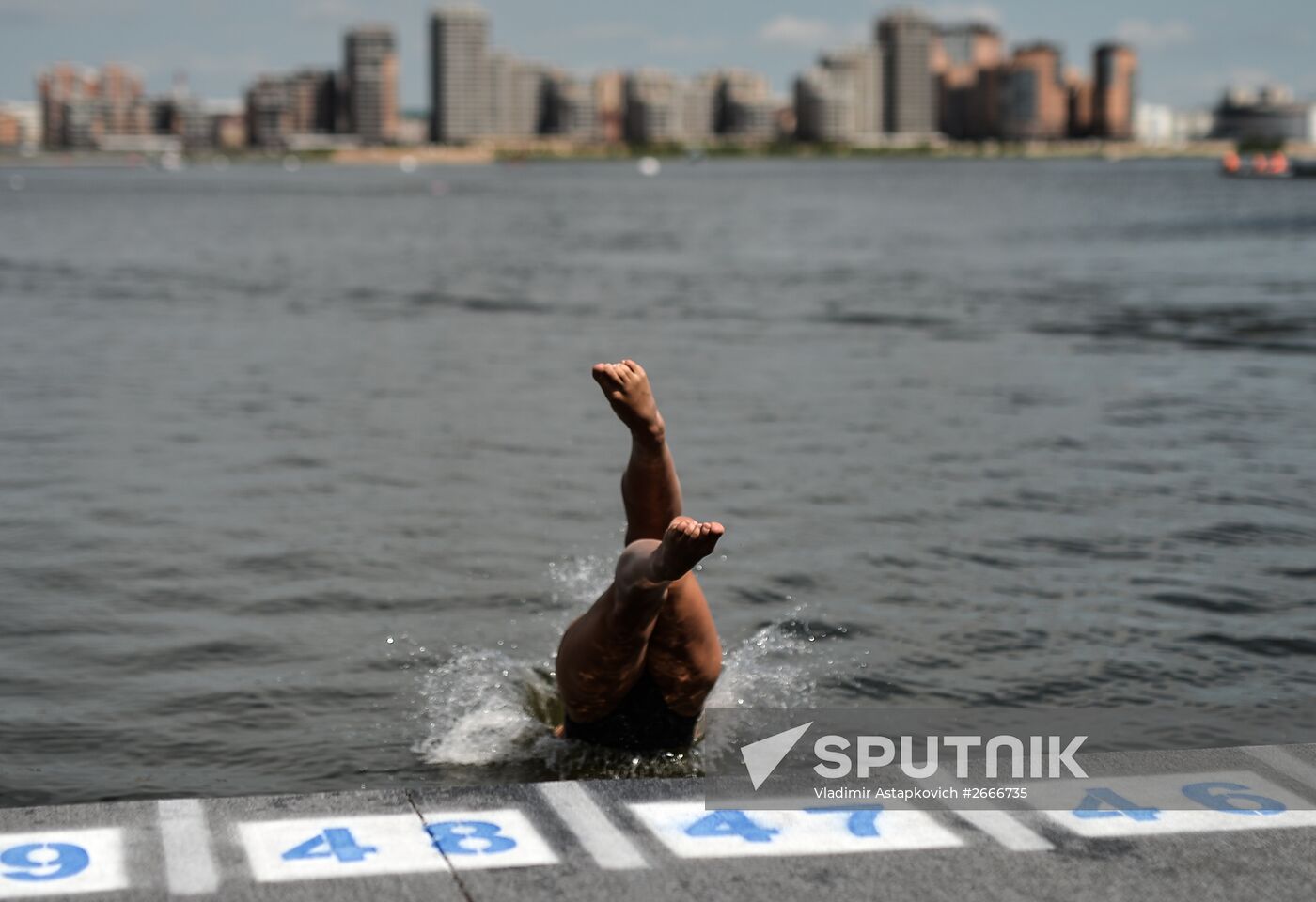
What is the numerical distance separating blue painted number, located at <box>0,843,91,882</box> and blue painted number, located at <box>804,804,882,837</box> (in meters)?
2.71

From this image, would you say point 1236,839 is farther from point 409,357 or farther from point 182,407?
point 409,357

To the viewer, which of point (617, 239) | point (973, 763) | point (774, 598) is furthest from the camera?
point (617, 239)

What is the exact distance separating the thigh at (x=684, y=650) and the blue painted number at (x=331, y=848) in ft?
6.03

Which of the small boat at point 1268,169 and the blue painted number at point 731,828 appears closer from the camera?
the blue painted number at point 731,828

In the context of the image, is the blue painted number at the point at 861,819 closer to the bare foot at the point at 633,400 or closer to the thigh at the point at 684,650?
the thigh at the point at 684,650

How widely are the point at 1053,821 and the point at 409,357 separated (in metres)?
23.8

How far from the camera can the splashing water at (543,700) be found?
8586mm

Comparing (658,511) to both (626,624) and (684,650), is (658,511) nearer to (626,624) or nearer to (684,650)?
(626,624)

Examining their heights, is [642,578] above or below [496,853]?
above

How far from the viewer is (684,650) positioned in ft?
25.5

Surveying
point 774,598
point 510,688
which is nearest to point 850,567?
point 774,598

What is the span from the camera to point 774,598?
1320 cm

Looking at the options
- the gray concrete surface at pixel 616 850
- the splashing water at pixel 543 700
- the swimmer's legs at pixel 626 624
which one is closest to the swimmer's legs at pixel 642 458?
the swimmer's legs at pixel 626 624

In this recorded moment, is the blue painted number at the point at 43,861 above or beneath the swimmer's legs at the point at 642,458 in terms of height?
beneath
